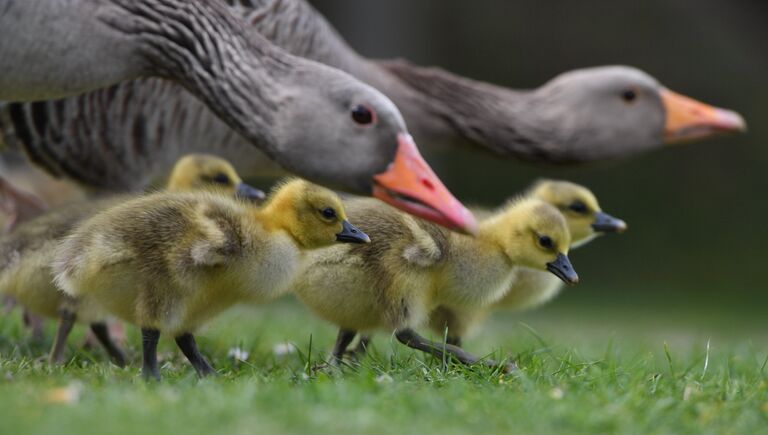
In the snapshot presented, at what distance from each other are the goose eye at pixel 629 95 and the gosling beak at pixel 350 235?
4.01 m

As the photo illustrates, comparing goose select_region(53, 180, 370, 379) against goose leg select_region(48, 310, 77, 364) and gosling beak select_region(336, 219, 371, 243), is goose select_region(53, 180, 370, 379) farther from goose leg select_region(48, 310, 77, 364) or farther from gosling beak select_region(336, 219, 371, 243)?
goose leg select_region(48, 310, 77, 364)

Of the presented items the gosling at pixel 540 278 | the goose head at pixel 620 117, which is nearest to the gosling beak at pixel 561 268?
the gosling at pixel 540 278

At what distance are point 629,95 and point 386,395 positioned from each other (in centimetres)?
479

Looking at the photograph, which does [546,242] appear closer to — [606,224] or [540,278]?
[540,278]

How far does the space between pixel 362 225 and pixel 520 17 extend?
1339 centimetres

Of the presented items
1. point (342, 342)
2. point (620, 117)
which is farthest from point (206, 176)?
point (620, 117)

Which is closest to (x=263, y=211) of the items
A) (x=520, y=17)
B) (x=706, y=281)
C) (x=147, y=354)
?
(x=147, y=354)

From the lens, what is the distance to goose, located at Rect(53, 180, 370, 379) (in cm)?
458

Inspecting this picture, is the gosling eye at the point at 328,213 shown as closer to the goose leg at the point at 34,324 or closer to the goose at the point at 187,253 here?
the goose at the point at 187,253

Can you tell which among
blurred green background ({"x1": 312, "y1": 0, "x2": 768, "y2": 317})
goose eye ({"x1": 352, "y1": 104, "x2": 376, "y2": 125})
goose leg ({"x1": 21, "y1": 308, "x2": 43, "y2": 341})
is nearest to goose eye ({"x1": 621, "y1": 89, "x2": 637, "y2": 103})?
goose eye ({"x1": 352, "y1": 104, "x2": 376, "y2": 125})

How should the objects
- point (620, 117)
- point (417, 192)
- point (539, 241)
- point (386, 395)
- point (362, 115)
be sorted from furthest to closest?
point (620, 117), point (362, 115), point (417, 192), point (539, 241), point (386, 395)

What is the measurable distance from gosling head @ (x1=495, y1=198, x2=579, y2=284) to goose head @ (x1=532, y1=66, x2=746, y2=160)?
2.92 m

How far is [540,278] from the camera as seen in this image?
5793mm

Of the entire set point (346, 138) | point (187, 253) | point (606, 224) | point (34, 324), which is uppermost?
point (346, 138)
